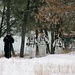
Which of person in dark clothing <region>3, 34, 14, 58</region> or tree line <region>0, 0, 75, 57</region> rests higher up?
tree line <region>0, 0, 75, 57</region>

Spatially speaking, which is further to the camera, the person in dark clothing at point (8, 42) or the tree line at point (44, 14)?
the tree line at point (44, 14)

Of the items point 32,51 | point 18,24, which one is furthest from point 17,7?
point 32,51

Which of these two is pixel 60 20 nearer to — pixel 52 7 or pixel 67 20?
pixel 67 20

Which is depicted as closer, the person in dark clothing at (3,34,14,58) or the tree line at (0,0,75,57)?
the person in dark clothing at (3,34,14,58)

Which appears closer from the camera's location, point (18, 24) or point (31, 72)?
point (31, 72)

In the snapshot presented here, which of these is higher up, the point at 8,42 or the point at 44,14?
the point at 44,14

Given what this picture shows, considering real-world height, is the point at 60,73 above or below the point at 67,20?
below

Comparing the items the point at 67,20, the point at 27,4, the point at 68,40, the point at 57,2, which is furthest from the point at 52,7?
the point at 68,40

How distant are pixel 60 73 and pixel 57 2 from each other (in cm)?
1881

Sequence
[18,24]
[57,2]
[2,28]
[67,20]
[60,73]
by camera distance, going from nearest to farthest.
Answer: [60,73], [57,2], [67,20], [18,24], [2,28]

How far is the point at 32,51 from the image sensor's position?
85.4ft

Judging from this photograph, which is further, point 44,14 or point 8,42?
point 44,14

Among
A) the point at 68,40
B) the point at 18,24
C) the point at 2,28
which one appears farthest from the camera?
the point at 68,40

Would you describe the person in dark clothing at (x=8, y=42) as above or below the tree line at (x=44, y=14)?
below
